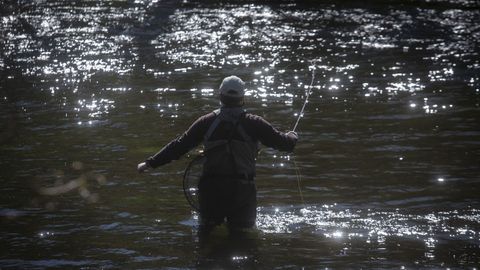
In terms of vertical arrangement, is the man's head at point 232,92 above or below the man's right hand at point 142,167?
above

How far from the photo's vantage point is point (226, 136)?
10.0 metres

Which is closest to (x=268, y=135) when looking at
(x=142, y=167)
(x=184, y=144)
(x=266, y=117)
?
(x=184, y=144)

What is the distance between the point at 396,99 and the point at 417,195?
7222mm

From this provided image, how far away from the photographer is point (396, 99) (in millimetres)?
19750

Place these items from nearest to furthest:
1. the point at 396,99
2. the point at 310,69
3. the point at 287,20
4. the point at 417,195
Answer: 1. the point at 417,195
2. the point at 396,99
3. the point at 310,69
4. the point at 287,20

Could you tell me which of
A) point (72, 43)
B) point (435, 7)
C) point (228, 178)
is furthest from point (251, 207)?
point (435, 7)

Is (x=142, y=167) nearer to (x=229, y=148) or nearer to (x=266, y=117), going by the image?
(x=229, y=148)

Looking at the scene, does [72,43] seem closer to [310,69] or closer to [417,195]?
[310,69]

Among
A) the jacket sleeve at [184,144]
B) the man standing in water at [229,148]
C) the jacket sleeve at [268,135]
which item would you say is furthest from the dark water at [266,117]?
the jacket sleeve at [268,135]

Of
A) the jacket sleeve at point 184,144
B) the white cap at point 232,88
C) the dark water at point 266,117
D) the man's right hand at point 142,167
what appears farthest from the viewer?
the dark water at point 266,117

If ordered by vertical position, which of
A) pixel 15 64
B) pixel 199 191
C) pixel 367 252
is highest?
pixel 15 64

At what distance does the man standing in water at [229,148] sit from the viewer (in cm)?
998

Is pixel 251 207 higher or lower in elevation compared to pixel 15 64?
lower

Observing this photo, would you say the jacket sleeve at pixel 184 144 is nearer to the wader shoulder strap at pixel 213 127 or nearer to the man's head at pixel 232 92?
the wader shoulder strap at pixel 213 127
